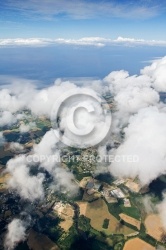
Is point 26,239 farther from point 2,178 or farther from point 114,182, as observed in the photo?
point 114,182

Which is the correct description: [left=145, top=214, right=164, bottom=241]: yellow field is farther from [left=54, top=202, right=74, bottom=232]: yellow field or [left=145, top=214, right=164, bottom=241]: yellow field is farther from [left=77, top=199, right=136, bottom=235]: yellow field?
[left=54, top=202, right=74, bottom=232]: yellow field

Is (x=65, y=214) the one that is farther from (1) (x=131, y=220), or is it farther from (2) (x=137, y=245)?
(2) (x=137, y=245)

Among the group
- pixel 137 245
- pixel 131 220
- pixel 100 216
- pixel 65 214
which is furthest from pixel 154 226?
pixel 65 214

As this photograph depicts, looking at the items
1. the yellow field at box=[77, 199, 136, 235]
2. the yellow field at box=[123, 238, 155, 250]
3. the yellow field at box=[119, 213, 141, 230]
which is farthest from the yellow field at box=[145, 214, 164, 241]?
the yellow field at box=[77, 199, 136, 235]

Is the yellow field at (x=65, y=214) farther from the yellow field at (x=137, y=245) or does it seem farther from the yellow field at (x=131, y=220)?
the yellow field at (x=137, y=245)

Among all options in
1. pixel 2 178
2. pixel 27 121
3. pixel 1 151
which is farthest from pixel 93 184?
pixel 27 121

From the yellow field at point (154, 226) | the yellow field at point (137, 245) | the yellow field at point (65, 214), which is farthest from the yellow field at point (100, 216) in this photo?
the yellow field at point (154, 226)

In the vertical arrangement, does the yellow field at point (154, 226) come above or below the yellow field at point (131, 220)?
above
